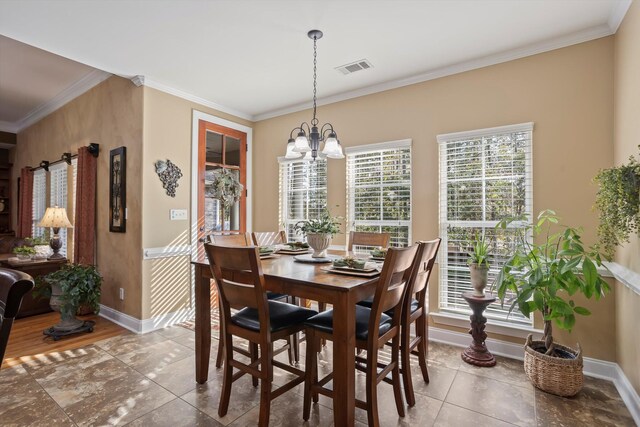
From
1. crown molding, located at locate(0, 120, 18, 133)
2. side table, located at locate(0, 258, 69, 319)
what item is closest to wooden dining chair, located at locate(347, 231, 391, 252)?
side table, located at locate(0, 258, 69, 319)

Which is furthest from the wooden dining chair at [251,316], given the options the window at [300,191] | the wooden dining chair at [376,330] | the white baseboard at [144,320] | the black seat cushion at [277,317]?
the window at [300,191]

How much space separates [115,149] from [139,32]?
1.61 metres

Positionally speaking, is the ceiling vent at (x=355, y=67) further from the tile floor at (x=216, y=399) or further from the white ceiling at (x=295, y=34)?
the tile floor at (x=216, y=399)

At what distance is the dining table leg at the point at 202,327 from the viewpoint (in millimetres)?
2400

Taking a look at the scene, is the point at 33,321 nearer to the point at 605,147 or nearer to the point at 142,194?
the point at 142,194

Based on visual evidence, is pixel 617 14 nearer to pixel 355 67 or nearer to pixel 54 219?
pixel 355 67

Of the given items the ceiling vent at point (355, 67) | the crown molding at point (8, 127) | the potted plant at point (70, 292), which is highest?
the crown molding at point (8, 127)

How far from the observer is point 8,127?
6219 millimetres

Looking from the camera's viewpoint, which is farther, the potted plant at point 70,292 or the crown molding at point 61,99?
the crown molding at point 61,99

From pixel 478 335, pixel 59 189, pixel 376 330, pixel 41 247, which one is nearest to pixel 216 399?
pixel 376 330

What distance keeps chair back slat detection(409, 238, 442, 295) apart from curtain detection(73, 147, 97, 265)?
386 cm

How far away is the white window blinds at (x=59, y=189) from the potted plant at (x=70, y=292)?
1676mm

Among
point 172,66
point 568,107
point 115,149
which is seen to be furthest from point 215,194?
point 568,107

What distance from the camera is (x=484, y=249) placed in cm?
276
